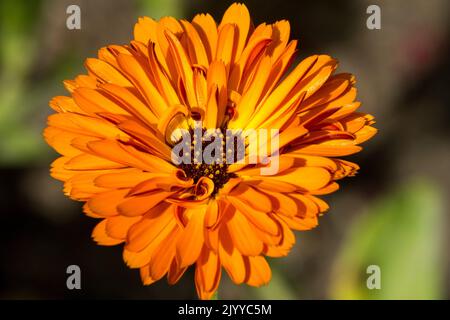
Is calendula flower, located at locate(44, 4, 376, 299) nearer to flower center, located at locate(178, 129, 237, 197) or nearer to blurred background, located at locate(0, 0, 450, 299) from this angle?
flower center, located at locate(178, 129, 237, 197)

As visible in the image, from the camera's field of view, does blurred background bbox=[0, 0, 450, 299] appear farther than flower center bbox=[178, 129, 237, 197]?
Yes

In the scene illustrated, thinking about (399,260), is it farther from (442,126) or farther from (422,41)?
(422,41)

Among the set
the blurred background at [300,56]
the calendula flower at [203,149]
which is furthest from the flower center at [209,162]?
the blurred background at [300,56]

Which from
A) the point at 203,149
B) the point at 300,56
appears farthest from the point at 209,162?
the point at 300,56

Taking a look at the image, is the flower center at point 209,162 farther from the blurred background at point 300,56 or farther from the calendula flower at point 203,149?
the blurred background at point 300,56

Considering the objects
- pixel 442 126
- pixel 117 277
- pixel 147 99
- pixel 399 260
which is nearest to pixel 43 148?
pixel 117 277

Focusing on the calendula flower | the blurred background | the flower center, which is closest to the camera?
the calendula flower

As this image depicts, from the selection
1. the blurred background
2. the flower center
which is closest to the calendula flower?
the flower center
